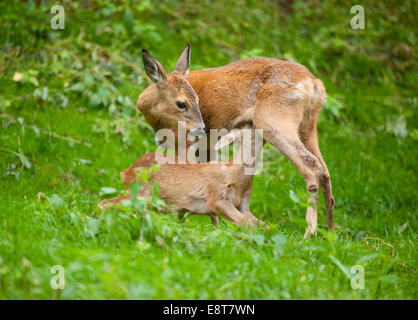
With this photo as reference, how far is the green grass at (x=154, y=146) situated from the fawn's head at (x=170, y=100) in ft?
3.42

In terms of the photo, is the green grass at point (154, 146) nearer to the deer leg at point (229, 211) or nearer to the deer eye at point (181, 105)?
the deer leg at point (229, 211)

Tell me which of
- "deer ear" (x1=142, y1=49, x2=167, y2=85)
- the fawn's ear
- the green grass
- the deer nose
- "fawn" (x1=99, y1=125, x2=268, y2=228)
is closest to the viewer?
the green grass

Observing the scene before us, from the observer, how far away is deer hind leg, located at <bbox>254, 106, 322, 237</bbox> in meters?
5.40

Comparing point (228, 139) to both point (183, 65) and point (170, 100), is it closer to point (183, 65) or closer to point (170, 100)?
point (170, 100)

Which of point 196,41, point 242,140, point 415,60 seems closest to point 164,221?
point 242,140

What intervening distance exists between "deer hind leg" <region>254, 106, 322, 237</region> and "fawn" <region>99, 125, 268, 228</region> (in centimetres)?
20

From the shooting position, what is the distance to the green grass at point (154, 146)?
11.9ft

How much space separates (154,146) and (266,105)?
249 centimetres

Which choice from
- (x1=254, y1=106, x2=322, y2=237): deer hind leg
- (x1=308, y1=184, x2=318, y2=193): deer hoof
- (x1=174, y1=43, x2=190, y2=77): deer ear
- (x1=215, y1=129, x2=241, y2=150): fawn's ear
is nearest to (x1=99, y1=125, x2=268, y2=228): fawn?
(x1=215, y1=129, x2=241, y2=150): fawn's ear

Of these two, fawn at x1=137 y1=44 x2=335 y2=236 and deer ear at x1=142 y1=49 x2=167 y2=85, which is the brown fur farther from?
deer ear at x1=142 y1=49 x2=167 y2=85

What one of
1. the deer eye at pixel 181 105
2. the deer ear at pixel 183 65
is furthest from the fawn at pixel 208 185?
the deer ear at pixel 183 65

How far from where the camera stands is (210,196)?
513cm

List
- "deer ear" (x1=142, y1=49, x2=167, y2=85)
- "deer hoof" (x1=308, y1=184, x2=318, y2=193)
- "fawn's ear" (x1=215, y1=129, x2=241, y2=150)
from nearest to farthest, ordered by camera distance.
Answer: "fawn's ear" (x1=215, y1=129, x2=241, y2=150) < "deer hoof" (x1=308, y1=184, x2=318, y2=193) < "deer ear" (x1=142, y1=49, x2=167, y2=85)

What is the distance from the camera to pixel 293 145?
5418mm
